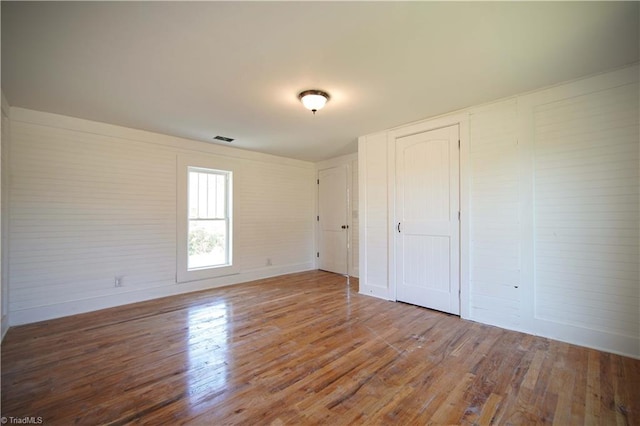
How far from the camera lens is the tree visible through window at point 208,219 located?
4.64 metres

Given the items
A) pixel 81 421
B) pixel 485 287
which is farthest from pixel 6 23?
pixel 485 287

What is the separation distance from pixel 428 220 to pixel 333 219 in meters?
2.59

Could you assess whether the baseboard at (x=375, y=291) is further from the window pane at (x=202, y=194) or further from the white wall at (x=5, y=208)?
the white wall at (x=5, y=208)

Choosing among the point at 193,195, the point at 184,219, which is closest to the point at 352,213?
the point at 193,195

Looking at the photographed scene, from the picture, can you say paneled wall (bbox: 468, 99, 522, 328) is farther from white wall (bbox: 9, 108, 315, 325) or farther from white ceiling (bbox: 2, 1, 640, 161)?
white wall (bbox: 9, 108, 315, 325)

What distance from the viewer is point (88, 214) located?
11.9 ft

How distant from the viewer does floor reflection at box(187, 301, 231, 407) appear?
6.46 feet

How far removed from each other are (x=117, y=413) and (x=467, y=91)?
386 centimetres

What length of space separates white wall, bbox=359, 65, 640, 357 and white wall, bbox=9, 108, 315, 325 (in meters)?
3.91

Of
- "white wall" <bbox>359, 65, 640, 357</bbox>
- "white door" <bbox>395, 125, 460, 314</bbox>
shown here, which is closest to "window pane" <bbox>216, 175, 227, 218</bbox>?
"white door" <bbox>395, 125, 460, 314</bbox>

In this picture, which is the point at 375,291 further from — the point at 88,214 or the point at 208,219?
the point at 88,214

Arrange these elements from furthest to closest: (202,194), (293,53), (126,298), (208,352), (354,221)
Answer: (354,221), (202,194), (126,298), (208,352), (293,53)

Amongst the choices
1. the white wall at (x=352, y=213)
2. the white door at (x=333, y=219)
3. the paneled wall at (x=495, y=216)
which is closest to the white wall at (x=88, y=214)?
the white door at (x=333, y=219)

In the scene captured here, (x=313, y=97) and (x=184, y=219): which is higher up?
(x=313, y=97)
